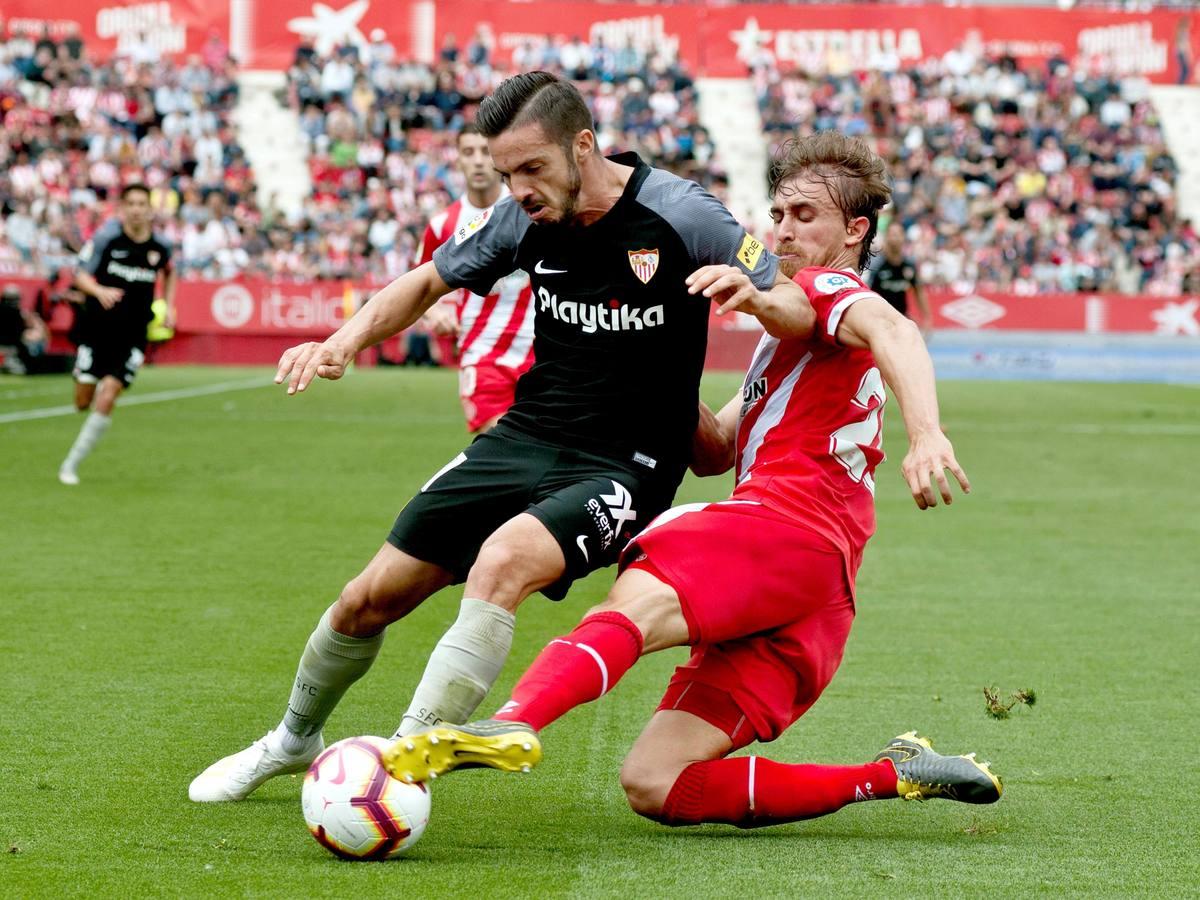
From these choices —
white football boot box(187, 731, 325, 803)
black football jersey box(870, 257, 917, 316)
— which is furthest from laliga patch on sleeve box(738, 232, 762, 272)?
black football jersey box(870, 257, 917, 316)

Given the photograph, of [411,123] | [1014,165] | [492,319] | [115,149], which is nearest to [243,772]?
[492,319]

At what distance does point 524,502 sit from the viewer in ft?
14.3

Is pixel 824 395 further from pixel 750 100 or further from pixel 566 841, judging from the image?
pixel 750 100

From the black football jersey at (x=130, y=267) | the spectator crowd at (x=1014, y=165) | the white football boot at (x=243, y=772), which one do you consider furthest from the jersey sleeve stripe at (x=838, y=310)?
the spectator crowd at (x=1014, y=165)

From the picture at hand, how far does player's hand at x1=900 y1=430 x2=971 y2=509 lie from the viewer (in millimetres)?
3807

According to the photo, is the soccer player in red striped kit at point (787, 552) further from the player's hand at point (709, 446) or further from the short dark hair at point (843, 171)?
the player's hand at point (709, 446)

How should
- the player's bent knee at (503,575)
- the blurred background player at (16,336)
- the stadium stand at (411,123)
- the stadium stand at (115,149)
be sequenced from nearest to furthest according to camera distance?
the player's bent knee at (503,575)
the blurred background player at (16,336)
the stadium stand at (115,149)
the stadium stand at (411,123)

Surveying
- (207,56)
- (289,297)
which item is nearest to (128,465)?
(289,297)

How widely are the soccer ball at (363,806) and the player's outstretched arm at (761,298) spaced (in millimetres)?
1285

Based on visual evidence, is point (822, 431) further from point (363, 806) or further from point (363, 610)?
point (363, 806)

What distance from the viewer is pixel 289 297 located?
31469 millimetres

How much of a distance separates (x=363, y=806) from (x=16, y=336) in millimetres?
23998

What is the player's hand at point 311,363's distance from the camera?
4289 millimetres

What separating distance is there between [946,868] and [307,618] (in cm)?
415
